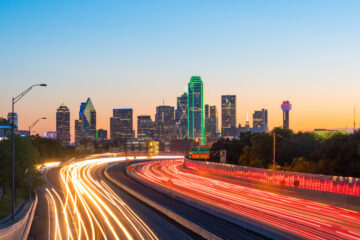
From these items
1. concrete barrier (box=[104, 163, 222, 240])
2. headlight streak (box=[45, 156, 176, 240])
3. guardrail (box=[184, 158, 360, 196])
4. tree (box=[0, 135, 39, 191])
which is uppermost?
tree (box=[0, 135, 39, 191])

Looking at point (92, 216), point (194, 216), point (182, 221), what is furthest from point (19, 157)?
point (182, 221)

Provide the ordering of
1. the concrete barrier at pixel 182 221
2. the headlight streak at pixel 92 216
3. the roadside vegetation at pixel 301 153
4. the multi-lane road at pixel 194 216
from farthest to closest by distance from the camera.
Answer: the roadside vegetation at pixel 301 153 < the headlight streak at pixel 92 216 < the multi-lane road at pixel 194 216 < the concrete barrier at pixel 182 221

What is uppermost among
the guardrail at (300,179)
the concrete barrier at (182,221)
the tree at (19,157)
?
the tree at (19,157)

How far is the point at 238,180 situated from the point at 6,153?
32960mm

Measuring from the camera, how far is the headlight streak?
101 ft

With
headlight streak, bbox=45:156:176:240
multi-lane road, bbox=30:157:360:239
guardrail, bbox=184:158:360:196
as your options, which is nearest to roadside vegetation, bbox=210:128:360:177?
guardrail, bbox=184:158:360:196

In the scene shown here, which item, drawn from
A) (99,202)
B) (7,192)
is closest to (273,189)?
(99,202)

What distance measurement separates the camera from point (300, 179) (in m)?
47.5

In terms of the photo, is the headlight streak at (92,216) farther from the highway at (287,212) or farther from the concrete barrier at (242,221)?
the highway at (287,212)

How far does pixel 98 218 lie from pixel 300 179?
2353cm

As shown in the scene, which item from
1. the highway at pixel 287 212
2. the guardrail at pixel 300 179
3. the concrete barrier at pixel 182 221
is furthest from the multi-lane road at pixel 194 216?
the guardrail at pixel 300 179

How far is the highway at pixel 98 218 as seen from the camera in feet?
101

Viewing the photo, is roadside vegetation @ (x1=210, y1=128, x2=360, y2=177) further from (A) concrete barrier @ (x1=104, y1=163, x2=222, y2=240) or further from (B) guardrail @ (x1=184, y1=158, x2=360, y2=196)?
(A) concrete barrier @ (x1=104, y1=163, x2=222, y2=240)

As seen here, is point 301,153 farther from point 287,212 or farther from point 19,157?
point 19,157
